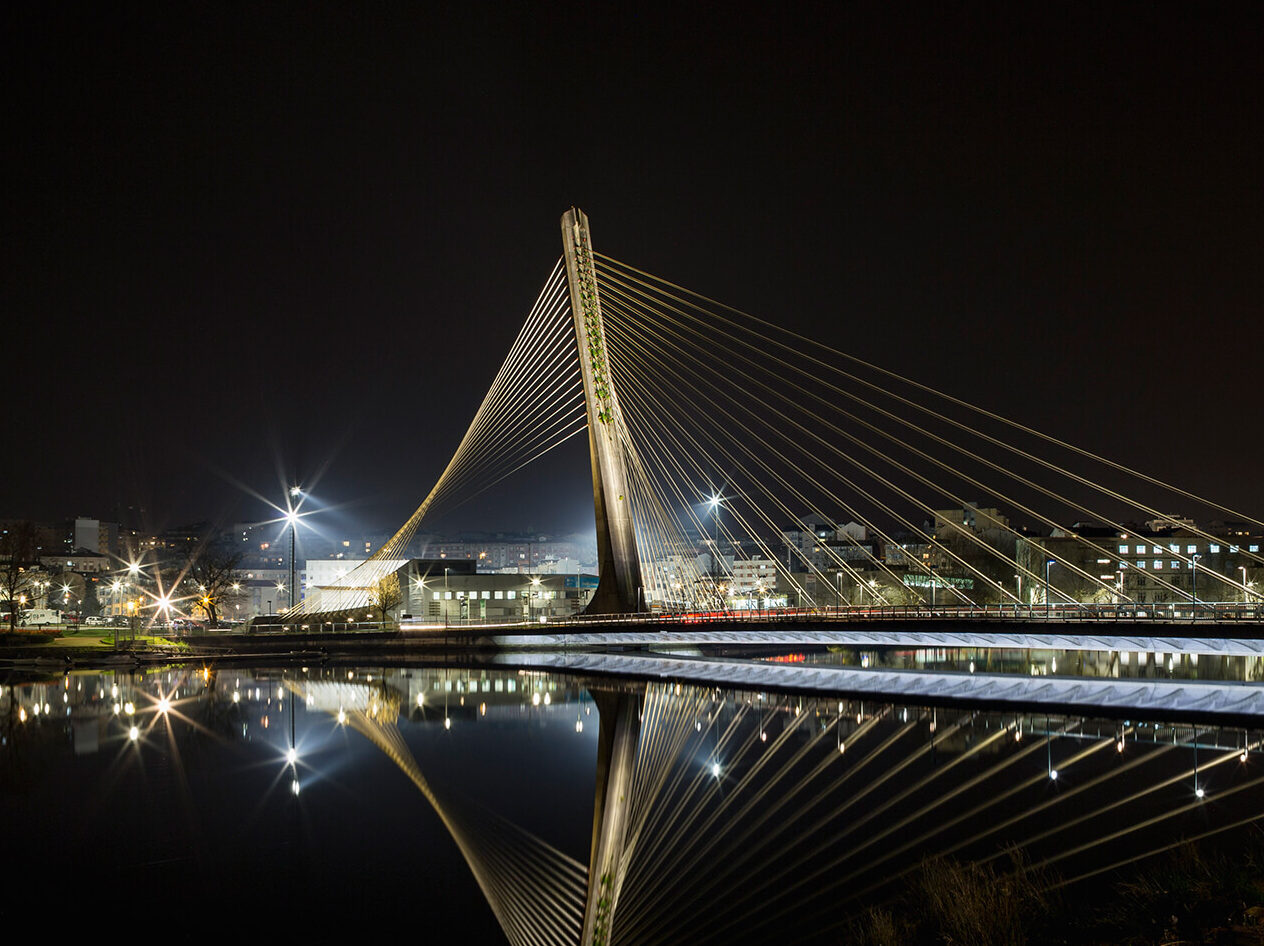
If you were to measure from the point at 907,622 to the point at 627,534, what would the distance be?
12.0m

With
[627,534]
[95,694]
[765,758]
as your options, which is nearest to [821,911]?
[765,758]

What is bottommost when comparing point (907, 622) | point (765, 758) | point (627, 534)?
point (765, 758)

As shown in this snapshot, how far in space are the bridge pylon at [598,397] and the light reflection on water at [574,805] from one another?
32.1 ft

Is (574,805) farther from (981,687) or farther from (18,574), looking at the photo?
(18,574)

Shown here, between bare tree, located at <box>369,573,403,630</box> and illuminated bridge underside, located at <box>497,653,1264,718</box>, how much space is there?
81.7 ft

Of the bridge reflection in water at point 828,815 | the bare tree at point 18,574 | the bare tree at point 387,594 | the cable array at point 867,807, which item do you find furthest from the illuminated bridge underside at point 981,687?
the bare tree at point 18,574

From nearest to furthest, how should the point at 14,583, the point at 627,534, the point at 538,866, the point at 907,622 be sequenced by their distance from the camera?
1. the point at 538,866
2. the point at 907,622
3. the point at 627,534
4. the point at 14,583

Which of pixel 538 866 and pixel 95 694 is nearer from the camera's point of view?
pixel 538 866

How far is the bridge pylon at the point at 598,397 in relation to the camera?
37188mm

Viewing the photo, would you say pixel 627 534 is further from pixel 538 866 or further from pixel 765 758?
pixel 538 866

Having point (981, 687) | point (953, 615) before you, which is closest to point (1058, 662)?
point (981, 687)

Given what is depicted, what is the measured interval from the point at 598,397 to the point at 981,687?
1635 centimetres

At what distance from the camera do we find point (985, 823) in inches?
599

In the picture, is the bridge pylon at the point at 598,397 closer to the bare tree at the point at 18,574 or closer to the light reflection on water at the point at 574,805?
the light reflection on water at the point at 574,805
